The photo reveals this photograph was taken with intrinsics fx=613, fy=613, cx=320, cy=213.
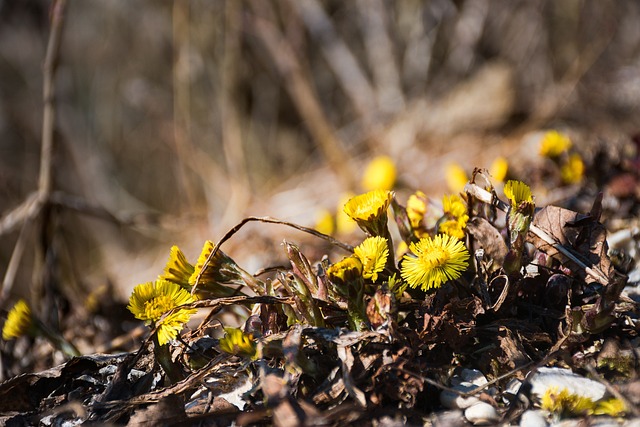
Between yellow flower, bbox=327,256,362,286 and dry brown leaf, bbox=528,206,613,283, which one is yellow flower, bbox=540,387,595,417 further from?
yellow flower, bbox=327,256,362,286

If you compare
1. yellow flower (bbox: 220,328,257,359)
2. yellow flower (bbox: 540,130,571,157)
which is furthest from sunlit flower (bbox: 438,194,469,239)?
yellow flower (bbox: 540,130,571,157)

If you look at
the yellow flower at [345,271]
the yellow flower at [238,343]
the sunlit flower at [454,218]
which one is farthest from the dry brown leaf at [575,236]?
the yellow flower at [238,343]

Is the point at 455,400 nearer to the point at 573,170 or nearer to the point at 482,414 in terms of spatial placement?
the point at 482,414

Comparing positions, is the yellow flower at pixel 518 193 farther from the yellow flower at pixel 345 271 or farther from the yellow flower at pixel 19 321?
the yellow flower at pixel 19 321

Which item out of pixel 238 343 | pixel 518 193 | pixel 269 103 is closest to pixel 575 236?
pixel 518 193

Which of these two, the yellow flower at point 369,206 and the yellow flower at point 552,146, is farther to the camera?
the yellow flower at point 552,146

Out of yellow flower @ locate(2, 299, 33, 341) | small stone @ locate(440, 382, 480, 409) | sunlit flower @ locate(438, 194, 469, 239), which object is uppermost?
yellow flower @ locate(2, 299, 33, 341)

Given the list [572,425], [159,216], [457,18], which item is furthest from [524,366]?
[457,18]
